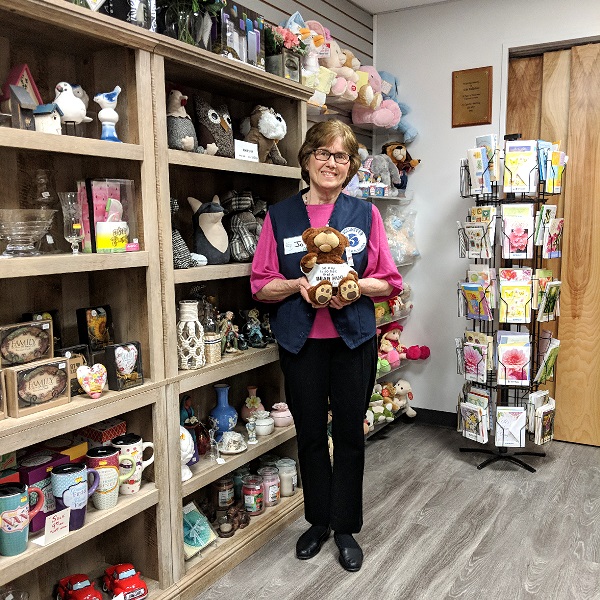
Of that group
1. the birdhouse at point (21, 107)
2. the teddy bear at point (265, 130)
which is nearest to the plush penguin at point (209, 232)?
the teddy bear at point (265, 130)

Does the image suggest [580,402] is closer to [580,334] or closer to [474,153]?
[580,334]

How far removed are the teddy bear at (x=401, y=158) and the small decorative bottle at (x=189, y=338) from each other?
6.30 feet

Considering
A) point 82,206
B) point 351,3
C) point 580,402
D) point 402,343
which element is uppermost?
point 351,3

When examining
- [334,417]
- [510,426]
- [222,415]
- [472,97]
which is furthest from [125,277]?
[472,97]

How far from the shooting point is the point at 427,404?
12.7 ft

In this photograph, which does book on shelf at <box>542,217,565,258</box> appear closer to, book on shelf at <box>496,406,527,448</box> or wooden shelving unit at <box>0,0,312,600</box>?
book on shelf at <box>496,406,527,448</box>

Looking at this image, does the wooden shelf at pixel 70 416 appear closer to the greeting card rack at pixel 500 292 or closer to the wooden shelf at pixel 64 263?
the wooden shelf at pixel 64 263

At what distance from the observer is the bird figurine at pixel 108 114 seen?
68.7 inches

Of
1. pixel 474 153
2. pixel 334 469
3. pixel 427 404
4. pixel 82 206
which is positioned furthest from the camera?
pixel 427 404

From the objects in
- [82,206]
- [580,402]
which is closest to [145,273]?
[82,206]

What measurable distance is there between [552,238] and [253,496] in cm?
186

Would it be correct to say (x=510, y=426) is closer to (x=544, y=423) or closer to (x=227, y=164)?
(x=544, y=423)

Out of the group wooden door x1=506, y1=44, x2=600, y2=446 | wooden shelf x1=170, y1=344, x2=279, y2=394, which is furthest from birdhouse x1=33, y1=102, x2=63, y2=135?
wooden door x1=506, y1=44, x2=600, y2=446

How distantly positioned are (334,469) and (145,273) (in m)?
1.00
